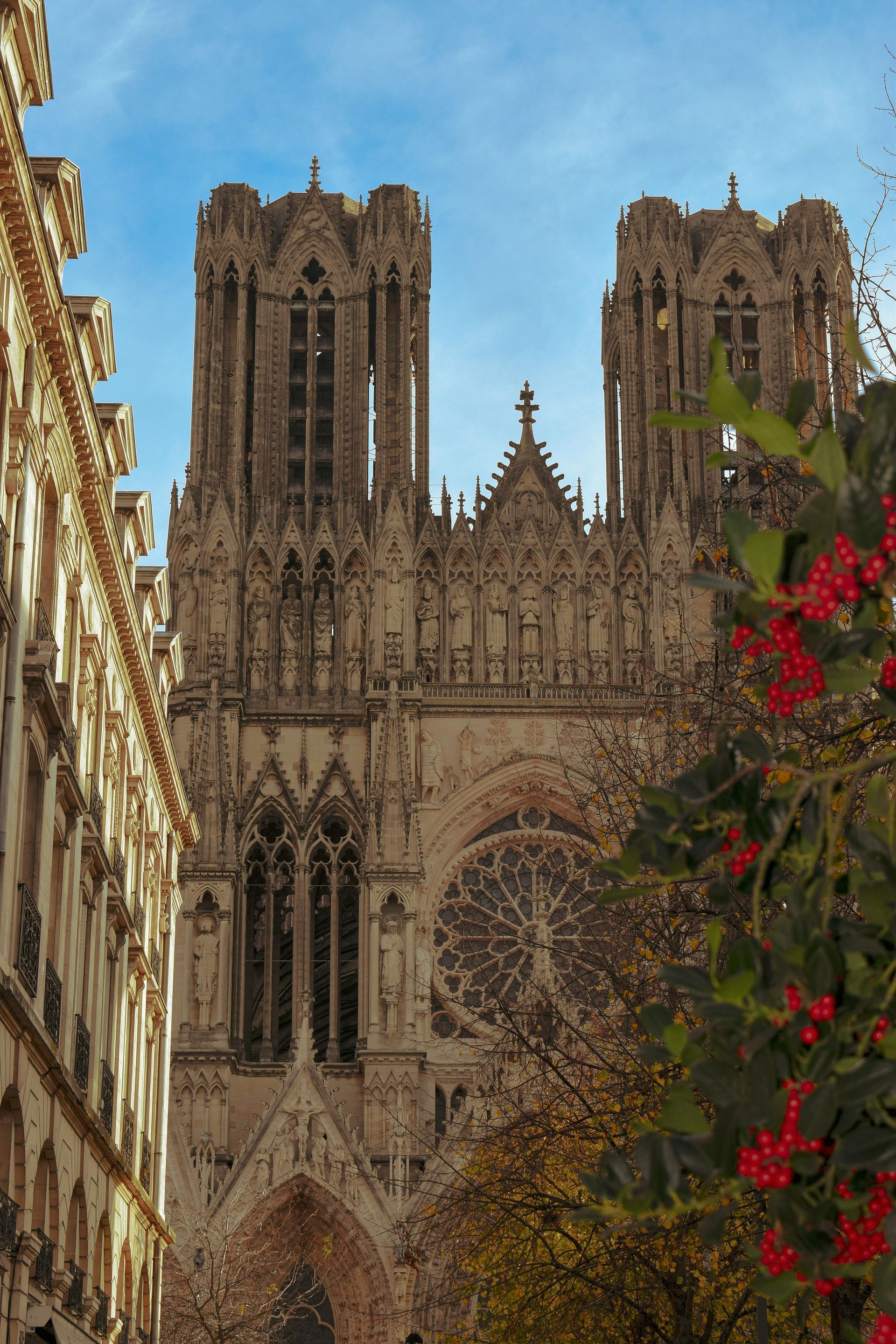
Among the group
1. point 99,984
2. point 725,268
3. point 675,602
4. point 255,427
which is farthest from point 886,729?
point 725,268

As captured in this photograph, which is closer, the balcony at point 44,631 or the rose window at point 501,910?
the balcony at point 44,631

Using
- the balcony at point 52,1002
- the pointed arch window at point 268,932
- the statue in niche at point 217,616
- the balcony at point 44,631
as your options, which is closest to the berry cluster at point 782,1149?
the balcony at point 44,631

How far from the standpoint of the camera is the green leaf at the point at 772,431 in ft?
18.1

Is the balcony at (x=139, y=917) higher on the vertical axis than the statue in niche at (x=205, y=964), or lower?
lower

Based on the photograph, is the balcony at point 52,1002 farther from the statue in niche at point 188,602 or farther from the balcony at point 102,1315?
the statue in niche at point 188,602

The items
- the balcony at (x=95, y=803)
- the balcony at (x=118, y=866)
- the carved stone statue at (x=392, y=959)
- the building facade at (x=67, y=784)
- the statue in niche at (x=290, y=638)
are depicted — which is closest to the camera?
the building facade at (x=67, y=784)

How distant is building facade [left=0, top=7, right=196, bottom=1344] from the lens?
17.0 metres

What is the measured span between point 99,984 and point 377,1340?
54.2ft

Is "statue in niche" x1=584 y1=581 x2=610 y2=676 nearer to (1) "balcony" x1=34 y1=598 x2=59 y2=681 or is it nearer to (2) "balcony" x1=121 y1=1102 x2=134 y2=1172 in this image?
(2) "balcony" x1=121 y1=1102 x2=134 y2=1172

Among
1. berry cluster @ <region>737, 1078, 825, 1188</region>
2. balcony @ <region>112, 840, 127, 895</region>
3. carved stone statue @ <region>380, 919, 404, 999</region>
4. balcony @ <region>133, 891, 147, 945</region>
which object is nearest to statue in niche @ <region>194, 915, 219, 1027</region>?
carved stone statue @ <region>380, 919, 404, 999</region>

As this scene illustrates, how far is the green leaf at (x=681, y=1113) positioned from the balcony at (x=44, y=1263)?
43.2ft

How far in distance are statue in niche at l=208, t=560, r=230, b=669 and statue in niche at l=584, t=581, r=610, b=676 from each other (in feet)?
25.8

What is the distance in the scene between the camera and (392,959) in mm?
39188

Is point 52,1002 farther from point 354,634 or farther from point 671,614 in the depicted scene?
point 671,614
